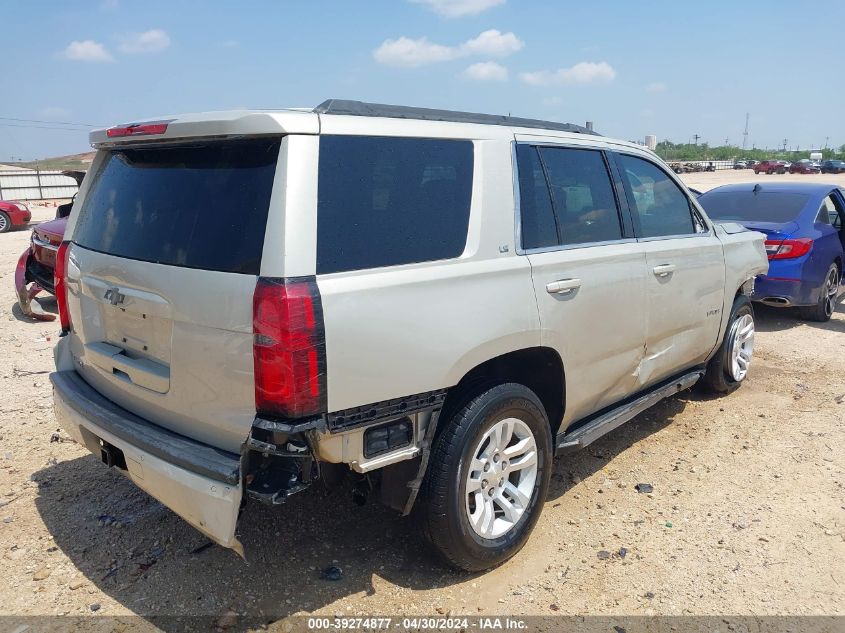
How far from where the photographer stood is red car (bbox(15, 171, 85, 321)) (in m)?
7.56

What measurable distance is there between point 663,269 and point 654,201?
0.56m

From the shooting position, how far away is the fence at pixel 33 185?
2703 centimetres

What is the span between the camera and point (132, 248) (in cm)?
288

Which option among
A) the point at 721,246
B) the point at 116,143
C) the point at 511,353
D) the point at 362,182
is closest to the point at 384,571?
the point at 511,353

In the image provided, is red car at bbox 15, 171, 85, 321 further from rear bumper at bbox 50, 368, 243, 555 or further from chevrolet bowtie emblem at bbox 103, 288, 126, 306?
chevrolet bowtie emblem at bbox 103, 288, 126, 306

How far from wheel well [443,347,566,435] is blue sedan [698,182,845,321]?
199 inches

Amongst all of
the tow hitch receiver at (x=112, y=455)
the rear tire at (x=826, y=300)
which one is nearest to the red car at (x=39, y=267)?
the tow hitch receiver at (x=112, y=455)

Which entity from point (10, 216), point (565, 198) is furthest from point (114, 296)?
point (10, 216)

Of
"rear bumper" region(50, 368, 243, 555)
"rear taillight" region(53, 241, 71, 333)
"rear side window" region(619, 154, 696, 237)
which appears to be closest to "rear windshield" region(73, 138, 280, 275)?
"rear taillight" region(53, 241, 71, 333)

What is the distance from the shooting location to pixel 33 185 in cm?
2795

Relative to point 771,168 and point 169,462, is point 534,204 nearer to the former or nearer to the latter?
point 169,462

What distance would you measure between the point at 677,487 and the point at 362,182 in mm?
2784

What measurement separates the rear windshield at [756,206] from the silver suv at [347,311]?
498cm

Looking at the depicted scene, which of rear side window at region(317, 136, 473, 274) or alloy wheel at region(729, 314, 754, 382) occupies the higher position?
rear side window at region(317, 136, 473, 274)
